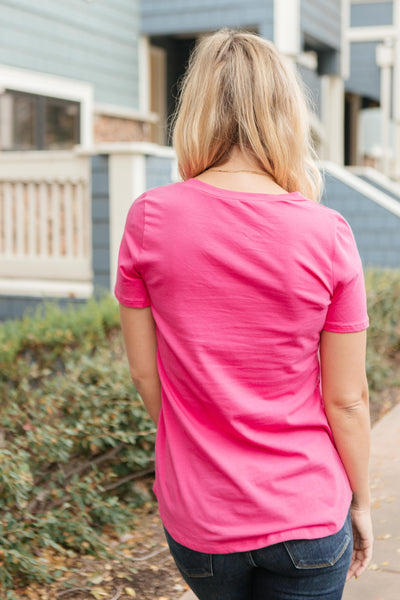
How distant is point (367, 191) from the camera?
34.1ft

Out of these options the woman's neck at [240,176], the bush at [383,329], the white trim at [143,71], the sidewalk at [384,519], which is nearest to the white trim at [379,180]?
the white trim at [143,71]

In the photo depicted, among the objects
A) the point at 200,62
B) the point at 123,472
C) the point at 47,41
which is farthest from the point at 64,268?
the point at 200,62

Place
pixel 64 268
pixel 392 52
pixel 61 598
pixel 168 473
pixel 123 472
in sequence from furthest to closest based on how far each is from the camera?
pixel 392 52 → pixel 64 268 → pixel 123 472 → pixel 61 598 → pixel 168 473

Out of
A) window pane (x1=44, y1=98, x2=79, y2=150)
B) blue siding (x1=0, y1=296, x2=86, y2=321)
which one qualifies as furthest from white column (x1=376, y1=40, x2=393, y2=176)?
blue siding (x1=0, y1=296, x2=86, y2=321)

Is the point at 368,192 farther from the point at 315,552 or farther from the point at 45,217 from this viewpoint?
the point at 315,552

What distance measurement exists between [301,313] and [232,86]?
0.47 metres

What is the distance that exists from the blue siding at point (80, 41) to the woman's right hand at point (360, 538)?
8854mm

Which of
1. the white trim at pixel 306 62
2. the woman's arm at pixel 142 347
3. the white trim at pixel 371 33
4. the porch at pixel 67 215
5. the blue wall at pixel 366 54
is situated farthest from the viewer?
the blue wall at pixel 366 54

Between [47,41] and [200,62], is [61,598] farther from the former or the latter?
[47,41]

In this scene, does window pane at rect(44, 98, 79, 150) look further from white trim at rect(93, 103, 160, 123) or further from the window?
white trim at rect(93, 103, 160, 123)

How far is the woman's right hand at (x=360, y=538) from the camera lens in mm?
1720

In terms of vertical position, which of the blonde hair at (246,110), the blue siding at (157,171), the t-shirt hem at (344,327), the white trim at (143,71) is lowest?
the t-shirt hem at (344,327)

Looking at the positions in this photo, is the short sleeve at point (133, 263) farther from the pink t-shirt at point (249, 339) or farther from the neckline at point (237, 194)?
the neckline at point (237, 194)

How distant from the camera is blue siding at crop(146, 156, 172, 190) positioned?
7672 millimetres
